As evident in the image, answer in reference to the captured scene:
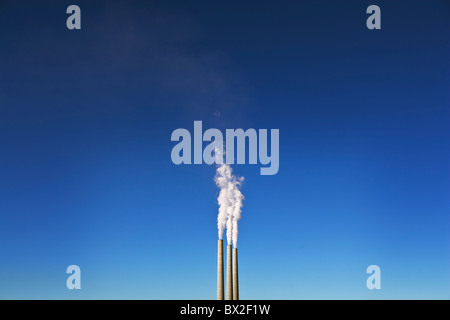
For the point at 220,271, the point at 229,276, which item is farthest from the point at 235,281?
the point at 220,271

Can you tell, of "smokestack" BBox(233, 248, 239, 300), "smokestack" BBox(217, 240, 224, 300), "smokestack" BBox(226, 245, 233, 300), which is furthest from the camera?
"smokestack" BBox(233, 248, 239, 300)

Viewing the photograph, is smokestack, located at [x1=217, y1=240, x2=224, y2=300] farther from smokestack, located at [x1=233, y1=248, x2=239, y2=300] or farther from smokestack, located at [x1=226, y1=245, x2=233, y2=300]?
smokestack, located at [x1=233, y1=248, x2=239, y2=300]

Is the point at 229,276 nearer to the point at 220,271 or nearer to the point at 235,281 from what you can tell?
the point at 235,281

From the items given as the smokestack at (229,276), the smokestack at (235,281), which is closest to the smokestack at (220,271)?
the smokestack at (229,276)

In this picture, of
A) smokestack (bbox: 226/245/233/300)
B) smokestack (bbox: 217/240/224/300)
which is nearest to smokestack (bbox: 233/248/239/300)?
smokestack (bbox: 226/245/233/300)

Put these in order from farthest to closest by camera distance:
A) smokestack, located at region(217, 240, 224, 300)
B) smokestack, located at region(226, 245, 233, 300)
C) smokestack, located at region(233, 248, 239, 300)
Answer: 1. smokestack, located at region(233, 248, 239, 300)
2. smokestack, located at region(226, 245, 233, 300)
3. smokestack, located at region(217, 240, 224, 300)

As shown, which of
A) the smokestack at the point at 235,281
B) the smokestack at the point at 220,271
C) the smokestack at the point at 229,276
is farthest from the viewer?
the smokestack at the point at 235,281

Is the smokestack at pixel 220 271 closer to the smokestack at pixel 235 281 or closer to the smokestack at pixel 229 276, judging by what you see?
the smokestack at pixel 229 276

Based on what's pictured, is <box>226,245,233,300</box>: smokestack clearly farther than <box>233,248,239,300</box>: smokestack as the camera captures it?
No

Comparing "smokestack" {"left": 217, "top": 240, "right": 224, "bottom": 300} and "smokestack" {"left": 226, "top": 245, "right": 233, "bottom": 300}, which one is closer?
"smokestack" {"left": 217, "top": 240, "right": 224, "bottom": 300}
